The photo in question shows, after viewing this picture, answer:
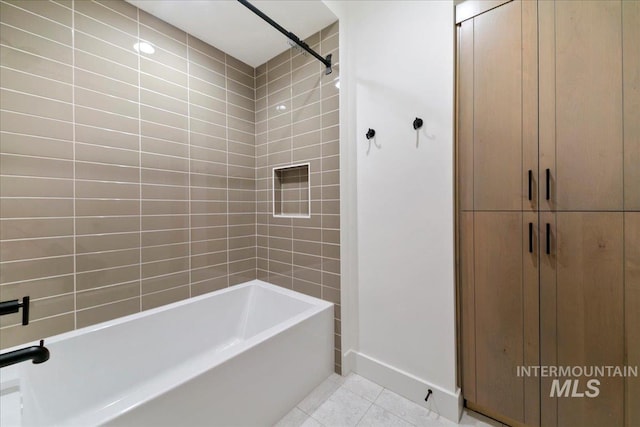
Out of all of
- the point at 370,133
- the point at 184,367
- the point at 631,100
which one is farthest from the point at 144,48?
the point at 631,100

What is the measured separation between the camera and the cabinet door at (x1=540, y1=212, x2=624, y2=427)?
107 cm

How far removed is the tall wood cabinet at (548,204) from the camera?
3.43ft

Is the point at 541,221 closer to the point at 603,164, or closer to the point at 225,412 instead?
the point at 603,164

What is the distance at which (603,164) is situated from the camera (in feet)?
3.50

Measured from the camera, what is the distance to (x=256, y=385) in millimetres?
1273

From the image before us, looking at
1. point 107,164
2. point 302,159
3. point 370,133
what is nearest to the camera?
point 107,164

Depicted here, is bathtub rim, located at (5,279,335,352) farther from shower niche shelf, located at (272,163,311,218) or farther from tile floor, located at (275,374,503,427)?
shower niche shelf, located at (272,163,311,218)

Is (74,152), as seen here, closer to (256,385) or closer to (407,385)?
(256,385)

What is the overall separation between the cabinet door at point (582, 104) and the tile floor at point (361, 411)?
133 centimetres

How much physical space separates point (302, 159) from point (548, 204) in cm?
157

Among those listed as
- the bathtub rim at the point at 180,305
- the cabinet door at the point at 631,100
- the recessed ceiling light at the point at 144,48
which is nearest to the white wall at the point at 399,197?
the bathtub rim at the point at 180,305

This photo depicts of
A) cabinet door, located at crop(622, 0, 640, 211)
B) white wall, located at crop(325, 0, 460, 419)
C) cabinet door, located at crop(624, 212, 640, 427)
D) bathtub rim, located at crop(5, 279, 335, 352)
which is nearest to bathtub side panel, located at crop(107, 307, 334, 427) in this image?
bathtub rim, located at crop(5, 279, 335, 352)

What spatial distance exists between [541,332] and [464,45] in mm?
1609

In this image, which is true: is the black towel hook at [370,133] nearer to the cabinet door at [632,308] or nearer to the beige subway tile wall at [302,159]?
the beige subway tile wall at [302,159]
